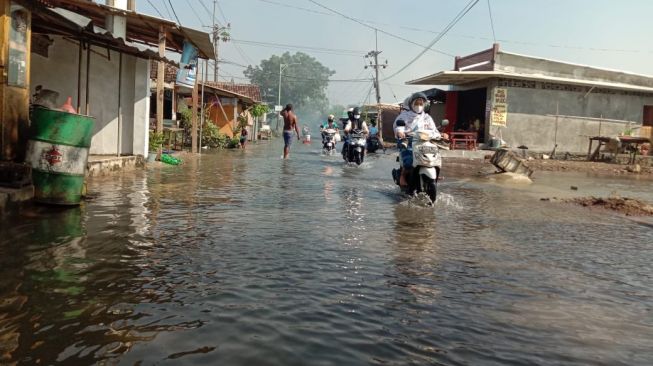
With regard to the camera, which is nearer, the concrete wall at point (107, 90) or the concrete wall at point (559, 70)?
the concrete wall at point (107, 90)

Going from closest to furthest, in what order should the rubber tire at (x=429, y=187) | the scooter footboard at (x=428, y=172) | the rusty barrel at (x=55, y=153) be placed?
the rusty barrel at (x=55, y=153)
the scooter footboard at (x=428, y=172)
the rubber tire at (x=429, y=187)

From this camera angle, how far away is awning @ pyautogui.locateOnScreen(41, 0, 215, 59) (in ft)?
40.8

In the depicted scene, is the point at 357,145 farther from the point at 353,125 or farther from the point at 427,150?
the point at 427,150

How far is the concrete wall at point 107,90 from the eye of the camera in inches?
485

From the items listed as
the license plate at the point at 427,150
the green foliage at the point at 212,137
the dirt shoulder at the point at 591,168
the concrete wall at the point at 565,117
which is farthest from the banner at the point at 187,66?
the concrete wall at the point at 565,117

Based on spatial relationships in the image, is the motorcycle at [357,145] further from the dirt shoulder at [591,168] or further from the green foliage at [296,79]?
the green foliage at [296,79]

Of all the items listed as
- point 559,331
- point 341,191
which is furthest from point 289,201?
point 559,331

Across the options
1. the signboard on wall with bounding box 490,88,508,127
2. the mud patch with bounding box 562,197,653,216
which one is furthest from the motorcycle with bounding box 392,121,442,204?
the signboard on wall with bounding box 490,88,508,127

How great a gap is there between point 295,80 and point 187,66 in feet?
299

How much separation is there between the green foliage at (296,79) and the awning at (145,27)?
7296 cm

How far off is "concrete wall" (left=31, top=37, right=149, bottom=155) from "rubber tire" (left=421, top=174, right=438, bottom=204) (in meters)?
7.79

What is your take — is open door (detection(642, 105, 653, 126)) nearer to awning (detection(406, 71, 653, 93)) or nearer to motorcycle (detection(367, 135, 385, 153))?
awning (detection(406, 71, 653, 93))

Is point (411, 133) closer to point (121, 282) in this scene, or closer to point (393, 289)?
point (393, 289)

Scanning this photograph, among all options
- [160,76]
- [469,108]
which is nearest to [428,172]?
[160,76]
